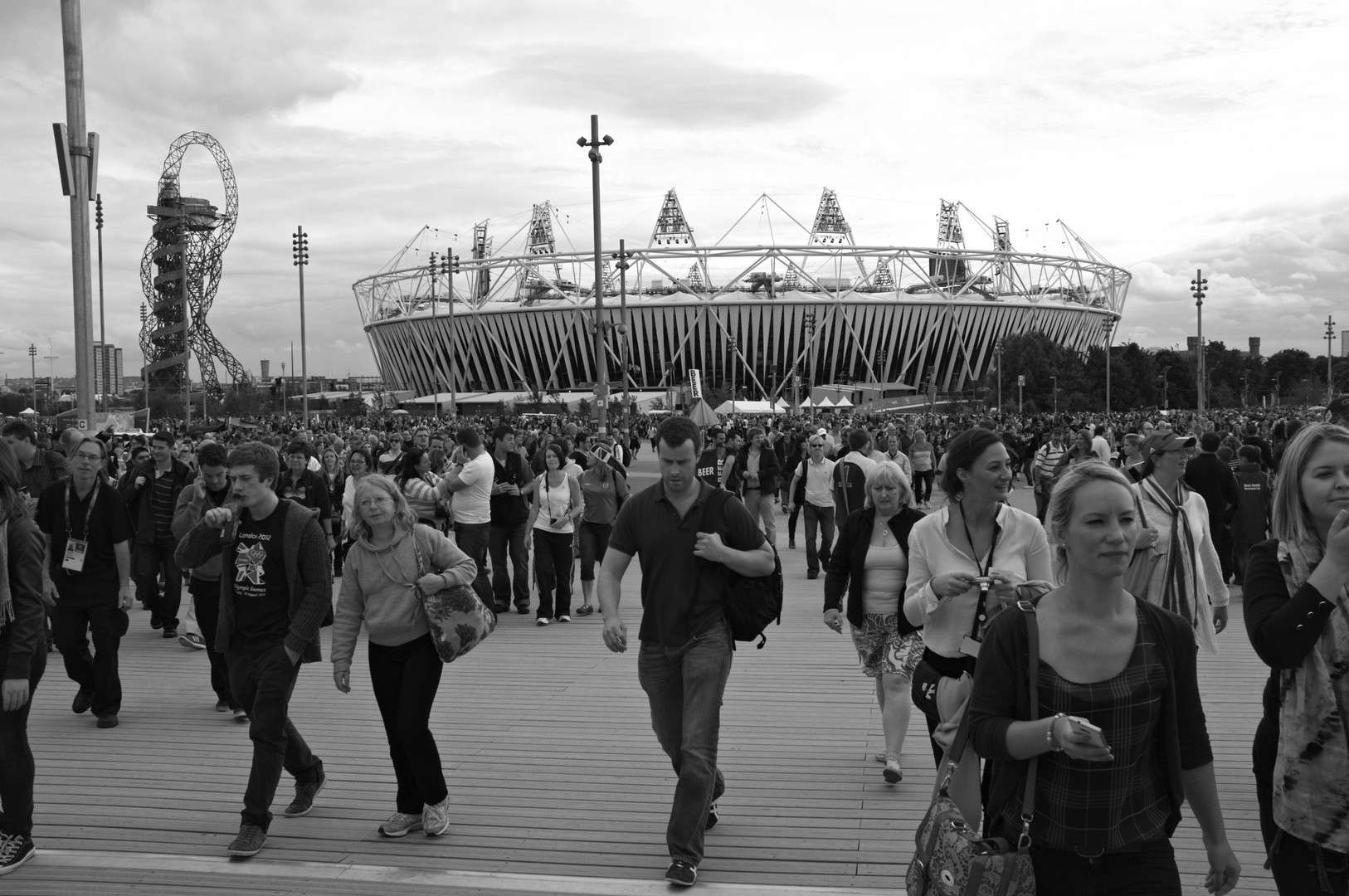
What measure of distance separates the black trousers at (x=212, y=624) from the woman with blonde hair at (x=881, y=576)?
3.73m

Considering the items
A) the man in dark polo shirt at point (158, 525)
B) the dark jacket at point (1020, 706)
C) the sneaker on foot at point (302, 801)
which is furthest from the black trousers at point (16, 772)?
the man in dark polo shirt at point (158, 525)

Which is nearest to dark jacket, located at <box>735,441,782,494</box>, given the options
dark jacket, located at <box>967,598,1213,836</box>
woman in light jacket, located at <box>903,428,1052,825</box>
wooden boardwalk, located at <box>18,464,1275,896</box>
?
wooden boardwalk, located at <box>18,464,1275,896</box>

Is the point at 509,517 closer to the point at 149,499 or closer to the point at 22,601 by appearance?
the point at 149,499

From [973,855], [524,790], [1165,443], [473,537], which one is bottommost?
[524,790]

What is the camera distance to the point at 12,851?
4840 mm

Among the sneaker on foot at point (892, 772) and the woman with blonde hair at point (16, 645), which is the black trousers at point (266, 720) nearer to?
the woman with blonde hair at point (16, 645)

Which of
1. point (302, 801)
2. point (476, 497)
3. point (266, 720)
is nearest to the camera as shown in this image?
point (266, 720)

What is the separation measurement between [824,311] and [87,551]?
92.9 m

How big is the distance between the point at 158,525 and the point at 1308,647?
9.43 m

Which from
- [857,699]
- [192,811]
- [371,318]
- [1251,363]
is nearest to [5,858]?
[192,811]

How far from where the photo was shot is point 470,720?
7211mm

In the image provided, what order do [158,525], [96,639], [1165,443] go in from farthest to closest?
[158,525]
[96,639]
[1165,443]

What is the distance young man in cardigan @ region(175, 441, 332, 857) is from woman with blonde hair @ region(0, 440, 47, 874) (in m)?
0.71

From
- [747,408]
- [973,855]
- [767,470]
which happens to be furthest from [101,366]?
[973,855]
